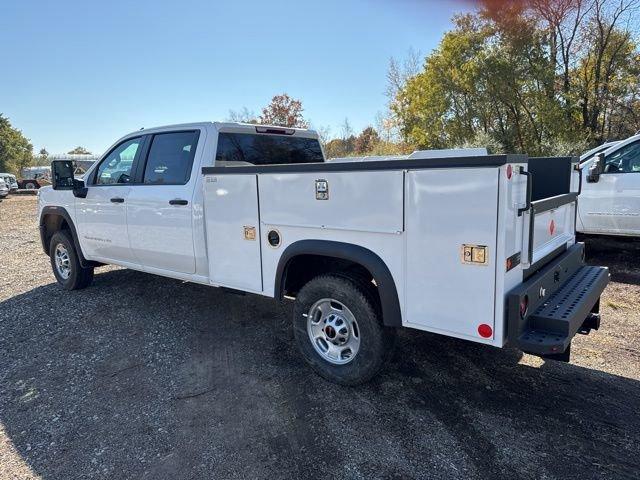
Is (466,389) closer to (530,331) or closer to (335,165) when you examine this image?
(530,331)

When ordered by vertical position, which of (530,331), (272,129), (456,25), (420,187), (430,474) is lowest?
(430,474)

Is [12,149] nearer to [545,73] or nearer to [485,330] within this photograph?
[545,73]

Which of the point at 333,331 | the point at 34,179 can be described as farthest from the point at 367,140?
the point at 333,331

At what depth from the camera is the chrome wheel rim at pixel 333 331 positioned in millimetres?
3561

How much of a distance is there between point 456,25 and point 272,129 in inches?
764

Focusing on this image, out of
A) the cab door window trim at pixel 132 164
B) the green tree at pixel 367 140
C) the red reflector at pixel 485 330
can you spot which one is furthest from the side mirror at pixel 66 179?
the green tree at pixel 367 140

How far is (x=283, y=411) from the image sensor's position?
3.37 meters

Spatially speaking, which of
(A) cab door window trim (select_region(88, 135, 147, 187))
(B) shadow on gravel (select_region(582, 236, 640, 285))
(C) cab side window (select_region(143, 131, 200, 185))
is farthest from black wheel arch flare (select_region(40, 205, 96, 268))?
(B) shadow on gravel (select_region(582, 236, 640, 285))

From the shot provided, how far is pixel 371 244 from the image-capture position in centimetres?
322

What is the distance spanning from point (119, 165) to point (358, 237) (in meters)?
3.49

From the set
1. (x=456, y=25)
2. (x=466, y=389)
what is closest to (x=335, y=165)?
(x=466, y=389)

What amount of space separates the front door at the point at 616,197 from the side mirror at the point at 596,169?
8cm

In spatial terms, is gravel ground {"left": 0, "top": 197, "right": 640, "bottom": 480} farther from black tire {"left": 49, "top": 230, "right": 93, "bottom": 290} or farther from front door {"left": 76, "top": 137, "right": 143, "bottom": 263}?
black tire {"left": 49, "top": 230, "right": 93, "bottom": 290}

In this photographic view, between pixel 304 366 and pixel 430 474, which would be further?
pixel 304 366
